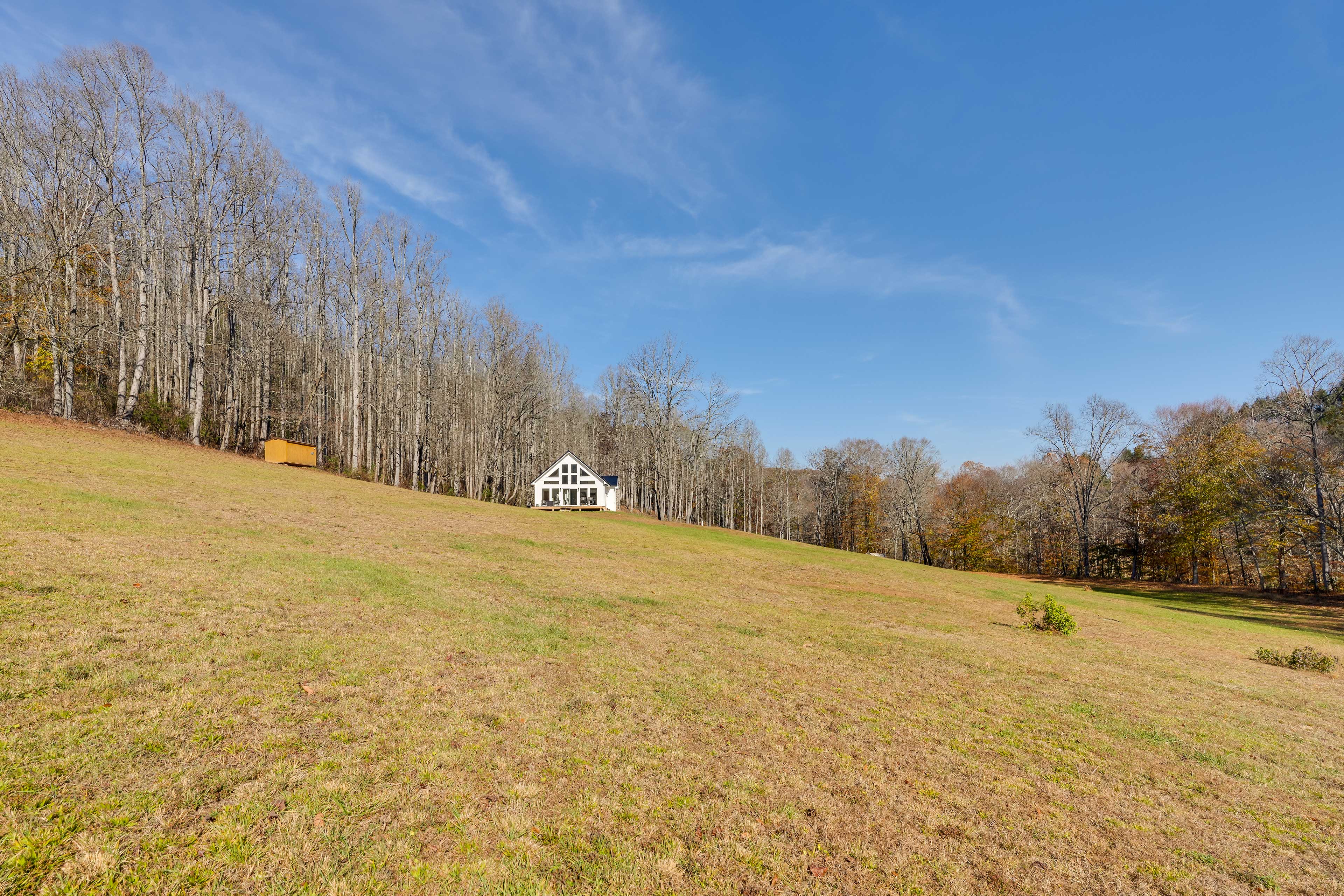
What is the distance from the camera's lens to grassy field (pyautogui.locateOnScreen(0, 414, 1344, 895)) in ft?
10.5

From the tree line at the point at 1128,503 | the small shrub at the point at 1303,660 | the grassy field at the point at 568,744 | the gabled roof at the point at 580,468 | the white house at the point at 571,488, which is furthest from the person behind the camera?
the gabled roof at the point at 580,468

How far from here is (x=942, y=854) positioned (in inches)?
143

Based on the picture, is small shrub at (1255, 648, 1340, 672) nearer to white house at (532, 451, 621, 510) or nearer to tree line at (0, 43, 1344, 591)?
tree line at (0, 43, 1344, 591)

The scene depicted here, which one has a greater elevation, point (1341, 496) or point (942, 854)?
point (1341, 496)

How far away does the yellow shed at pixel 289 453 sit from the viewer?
3105cm

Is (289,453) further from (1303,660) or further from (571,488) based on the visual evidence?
(1303,660)

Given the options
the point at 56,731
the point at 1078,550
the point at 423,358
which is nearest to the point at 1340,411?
the point at 1078,550

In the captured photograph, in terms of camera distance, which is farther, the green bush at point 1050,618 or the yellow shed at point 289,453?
the yellow shed at point 289,453

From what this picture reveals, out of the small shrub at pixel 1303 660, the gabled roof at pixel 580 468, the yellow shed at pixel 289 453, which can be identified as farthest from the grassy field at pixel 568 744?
Answer: the gabled roof at pixel 580 468

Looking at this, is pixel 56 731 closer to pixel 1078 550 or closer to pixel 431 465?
pixel 431 465

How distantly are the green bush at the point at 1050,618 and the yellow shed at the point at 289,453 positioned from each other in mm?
38431

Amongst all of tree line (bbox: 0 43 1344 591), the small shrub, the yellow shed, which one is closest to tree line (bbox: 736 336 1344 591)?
tree line (bbox: 0 43 1344 591)

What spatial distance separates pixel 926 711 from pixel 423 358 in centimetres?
4699

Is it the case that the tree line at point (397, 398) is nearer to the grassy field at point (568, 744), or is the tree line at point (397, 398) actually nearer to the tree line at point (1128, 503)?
the tree line at point (1128, 503)
